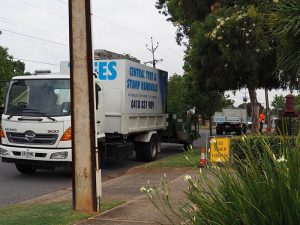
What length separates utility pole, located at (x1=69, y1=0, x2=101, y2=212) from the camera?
7.03 meters

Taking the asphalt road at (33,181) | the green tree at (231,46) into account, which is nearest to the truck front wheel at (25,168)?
the asphalt road at (33,181)

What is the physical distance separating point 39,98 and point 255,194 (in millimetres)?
9644

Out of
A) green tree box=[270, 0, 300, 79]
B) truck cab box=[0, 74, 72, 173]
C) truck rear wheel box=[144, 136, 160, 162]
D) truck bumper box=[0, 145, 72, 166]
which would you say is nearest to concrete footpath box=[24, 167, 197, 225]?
truck bumper box=[0, 145, 72, 166]

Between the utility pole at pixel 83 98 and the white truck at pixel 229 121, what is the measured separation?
122ft

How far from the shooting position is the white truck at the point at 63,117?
40.1 feet

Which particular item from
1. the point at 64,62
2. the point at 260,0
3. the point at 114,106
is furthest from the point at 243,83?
the point at 64,62

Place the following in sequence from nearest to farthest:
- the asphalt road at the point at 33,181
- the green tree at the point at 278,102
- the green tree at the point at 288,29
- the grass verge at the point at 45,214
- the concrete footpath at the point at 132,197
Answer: the concrete footpath at the point at 132,197
the grass verge at the point at 45,214
the green tree at the point at 288,29
the asphalt road at the point at 33,181
the green tree at the point at 278,102

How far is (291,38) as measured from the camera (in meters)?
8.60

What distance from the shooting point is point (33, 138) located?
1232cm

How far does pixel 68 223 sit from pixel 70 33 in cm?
264

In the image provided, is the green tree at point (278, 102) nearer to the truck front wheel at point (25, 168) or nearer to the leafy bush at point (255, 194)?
the truck front wheel at point (25, 168)

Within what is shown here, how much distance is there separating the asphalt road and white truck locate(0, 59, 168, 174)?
38 cm

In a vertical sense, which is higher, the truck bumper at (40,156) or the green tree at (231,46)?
the green tree at (231,46)

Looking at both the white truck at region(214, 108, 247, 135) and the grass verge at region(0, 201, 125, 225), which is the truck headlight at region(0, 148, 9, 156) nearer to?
the grass verge at region(0, 201, 125, 225)
